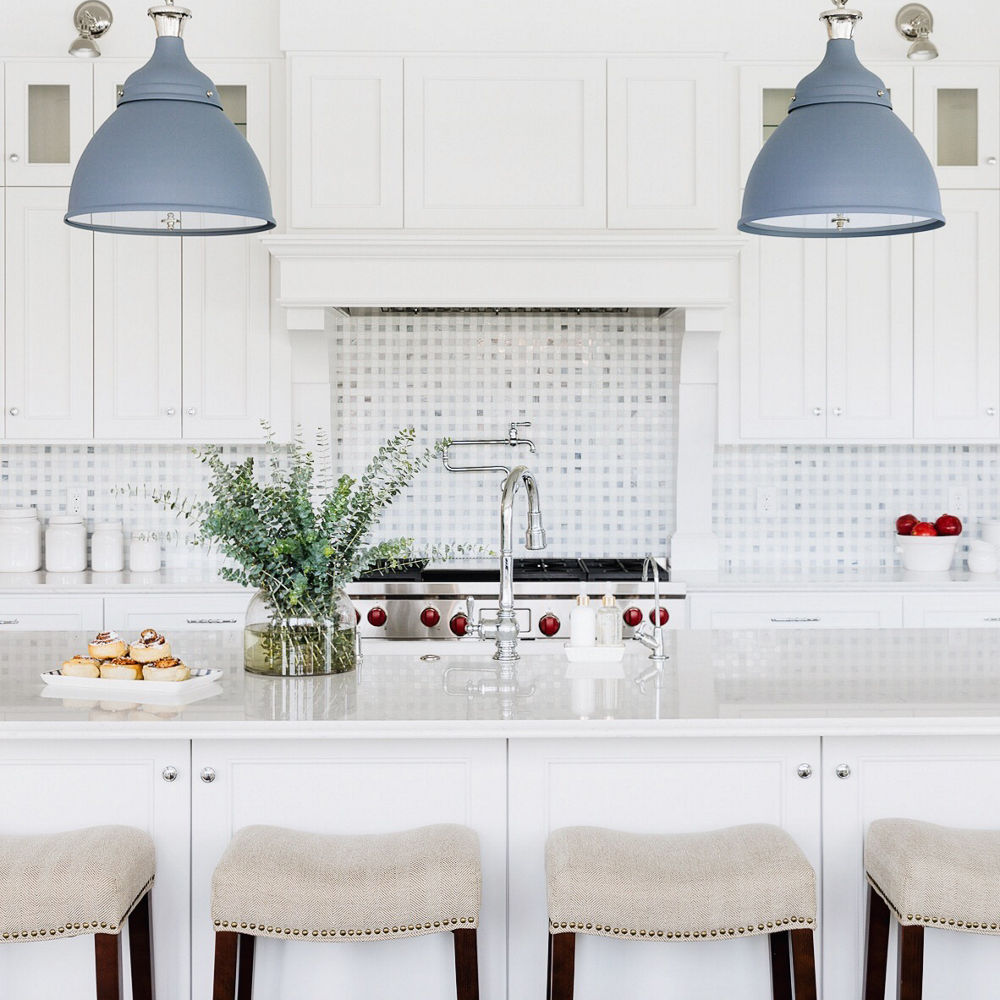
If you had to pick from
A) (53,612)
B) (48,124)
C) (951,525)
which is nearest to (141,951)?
(53,612)

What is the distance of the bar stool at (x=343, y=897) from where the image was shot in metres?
1.74

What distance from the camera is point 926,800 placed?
2.12 meters

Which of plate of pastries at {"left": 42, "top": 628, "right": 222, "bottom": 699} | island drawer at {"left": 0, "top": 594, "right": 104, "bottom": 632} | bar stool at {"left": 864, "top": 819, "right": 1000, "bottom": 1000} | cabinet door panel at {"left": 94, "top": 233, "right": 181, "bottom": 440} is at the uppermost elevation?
cabinet door panel at {"left": 94, "top": 233, "right": 181, "bottom": 440}

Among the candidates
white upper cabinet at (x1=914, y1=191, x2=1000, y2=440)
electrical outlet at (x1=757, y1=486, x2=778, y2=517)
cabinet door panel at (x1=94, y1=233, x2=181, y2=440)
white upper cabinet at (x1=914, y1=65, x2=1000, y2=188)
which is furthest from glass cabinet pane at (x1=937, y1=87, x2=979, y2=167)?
cabinet door panel at (x1=94, y1=233, x2=181, y2=440)

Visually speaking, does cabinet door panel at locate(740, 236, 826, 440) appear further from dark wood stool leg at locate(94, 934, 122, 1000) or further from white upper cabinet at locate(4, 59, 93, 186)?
dark wood stool leg at locate(94, 934, 122, 1000)

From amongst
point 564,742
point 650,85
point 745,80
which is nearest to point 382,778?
point 564,742

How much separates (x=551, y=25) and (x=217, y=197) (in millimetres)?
2161

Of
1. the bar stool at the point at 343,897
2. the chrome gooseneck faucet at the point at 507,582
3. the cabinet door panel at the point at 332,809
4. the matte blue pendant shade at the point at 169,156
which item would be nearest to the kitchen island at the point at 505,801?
the cabinet door panel at the point at 332,809

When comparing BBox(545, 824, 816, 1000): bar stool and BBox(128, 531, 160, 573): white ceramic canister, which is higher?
BBox(128, 531, 160, 573): white ceramic canister

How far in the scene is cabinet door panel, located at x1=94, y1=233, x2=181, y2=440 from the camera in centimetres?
407

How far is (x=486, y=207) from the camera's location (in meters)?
3.87

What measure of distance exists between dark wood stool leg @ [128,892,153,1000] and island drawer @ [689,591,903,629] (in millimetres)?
2369

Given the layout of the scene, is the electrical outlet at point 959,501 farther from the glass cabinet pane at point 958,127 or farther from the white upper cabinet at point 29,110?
the white upper cabinet at point 29,110

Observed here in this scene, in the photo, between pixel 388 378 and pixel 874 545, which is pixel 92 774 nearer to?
pixel 388 378
